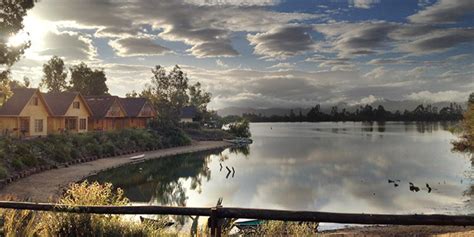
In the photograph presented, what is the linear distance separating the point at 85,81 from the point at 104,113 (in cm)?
3149

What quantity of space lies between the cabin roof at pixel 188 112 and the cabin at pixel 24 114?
55691 mm

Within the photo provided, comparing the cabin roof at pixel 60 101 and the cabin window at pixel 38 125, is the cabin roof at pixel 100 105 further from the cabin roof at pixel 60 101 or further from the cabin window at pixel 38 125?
the cabin window at pixel 38 125

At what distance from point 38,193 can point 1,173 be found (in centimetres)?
380

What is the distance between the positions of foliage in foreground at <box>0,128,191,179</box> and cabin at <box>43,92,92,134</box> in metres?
5.57

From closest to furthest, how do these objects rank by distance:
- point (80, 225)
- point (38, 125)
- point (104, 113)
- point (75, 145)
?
point (80, 225) < point (75, 145) < point (38, 125) < point (104, 113)

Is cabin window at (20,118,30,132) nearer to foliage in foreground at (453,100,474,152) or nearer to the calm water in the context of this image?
the calm water

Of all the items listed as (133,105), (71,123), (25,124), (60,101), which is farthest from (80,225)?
(133,105)

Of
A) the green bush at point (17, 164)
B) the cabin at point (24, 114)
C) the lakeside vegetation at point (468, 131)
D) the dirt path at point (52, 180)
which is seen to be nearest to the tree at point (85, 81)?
the cabin at point (24, 114)

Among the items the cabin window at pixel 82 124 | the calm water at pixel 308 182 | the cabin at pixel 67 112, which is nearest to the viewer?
the calm water at pixel 308 182

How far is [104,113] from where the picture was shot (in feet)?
193

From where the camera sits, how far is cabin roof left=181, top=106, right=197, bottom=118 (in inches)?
4001

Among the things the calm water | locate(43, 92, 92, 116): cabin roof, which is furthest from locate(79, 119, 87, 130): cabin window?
the calm water

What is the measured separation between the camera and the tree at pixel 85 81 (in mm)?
86375

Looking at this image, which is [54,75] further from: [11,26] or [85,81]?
[11,26]
